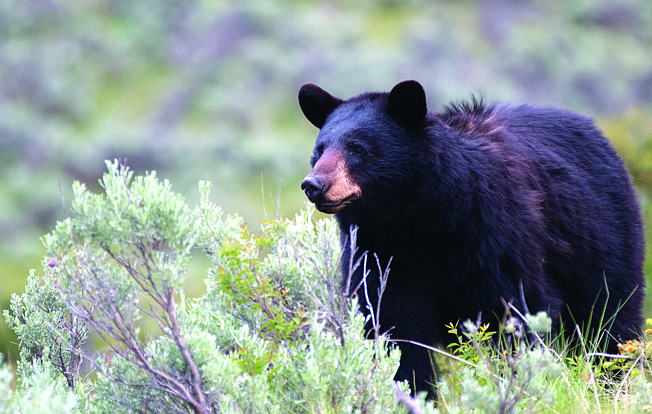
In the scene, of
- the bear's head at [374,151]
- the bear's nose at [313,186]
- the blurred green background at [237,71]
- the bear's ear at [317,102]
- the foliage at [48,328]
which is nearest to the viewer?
the bear's nose at [313,186]

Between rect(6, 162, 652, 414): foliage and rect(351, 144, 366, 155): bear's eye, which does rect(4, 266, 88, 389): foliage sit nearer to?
rect(6, 162, 652, 414): foliage

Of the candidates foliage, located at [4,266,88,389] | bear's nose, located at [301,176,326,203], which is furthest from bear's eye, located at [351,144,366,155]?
foliage, located at [4,266,88,389]

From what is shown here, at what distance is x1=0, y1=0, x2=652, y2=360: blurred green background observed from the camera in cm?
3200

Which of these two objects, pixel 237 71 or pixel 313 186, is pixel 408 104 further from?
pixel 237 71

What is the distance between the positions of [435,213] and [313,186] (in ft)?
2.18

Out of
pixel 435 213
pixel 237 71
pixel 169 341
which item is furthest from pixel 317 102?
pixel 237 71

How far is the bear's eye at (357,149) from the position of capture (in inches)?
139

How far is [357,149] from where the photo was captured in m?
3.55

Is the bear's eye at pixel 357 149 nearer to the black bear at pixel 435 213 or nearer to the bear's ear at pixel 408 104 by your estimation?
the black bear at pixel 435 213

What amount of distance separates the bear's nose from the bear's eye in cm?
36

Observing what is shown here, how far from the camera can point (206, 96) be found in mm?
37500

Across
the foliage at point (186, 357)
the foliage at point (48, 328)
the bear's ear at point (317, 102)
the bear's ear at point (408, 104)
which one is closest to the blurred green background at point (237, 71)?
the bear's ear at point (317, 102)

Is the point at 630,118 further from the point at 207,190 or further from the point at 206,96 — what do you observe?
the point at 206,96

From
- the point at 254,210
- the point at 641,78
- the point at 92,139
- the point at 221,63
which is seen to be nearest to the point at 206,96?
the point at 221,63
